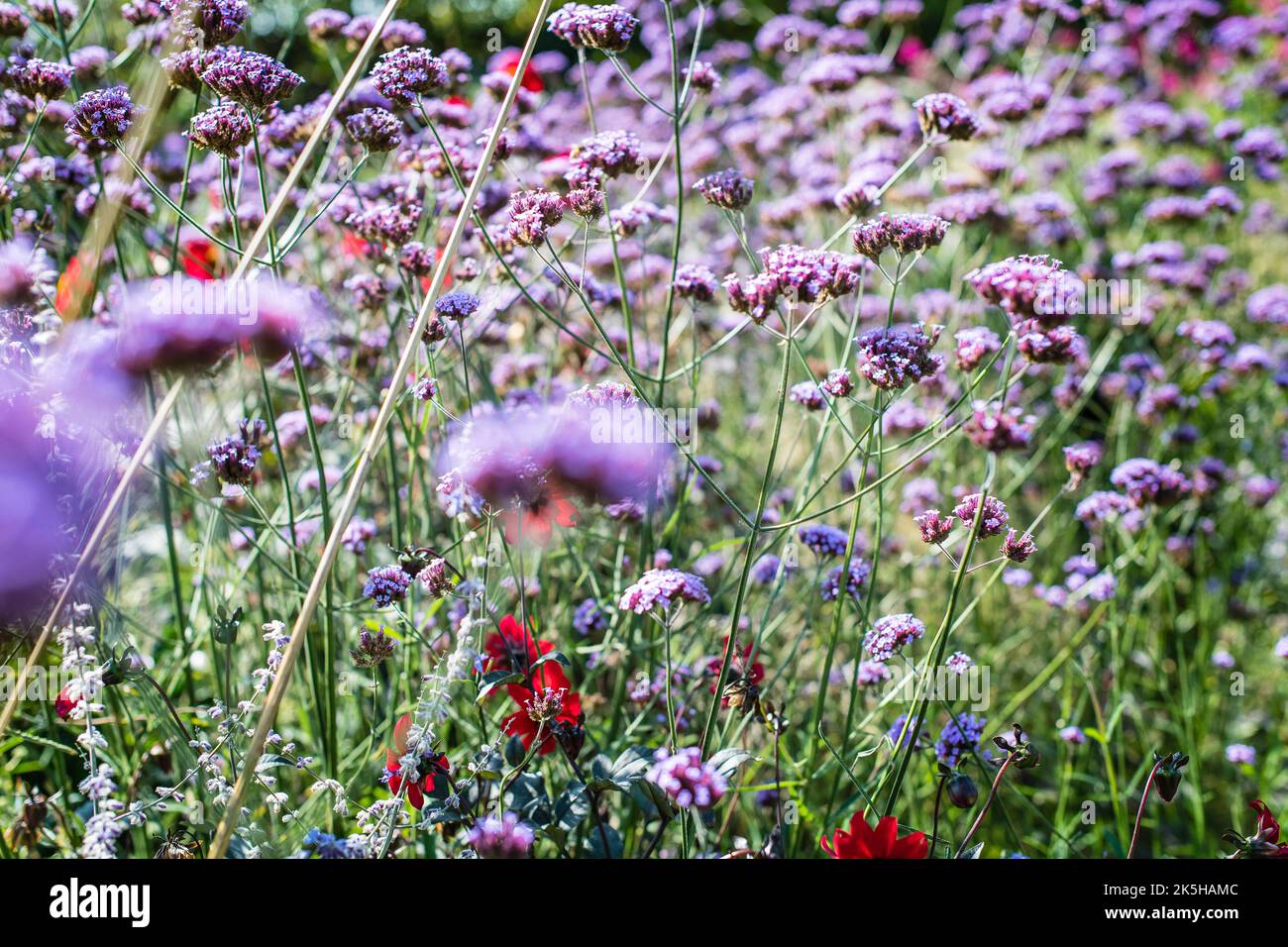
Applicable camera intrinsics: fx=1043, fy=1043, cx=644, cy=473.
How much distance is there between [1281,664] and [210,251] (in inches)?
96.8

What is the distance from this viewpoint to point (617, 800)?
1.46 metres

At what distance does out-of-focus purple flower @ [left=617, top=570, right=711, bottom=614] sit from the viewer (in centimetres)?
105

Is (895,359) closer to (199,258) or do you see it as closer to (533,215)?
(533,215)

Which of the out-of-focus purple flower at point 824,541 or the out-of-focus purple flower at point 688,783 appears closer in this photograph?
the out-of-focus purple flower at point 688,783

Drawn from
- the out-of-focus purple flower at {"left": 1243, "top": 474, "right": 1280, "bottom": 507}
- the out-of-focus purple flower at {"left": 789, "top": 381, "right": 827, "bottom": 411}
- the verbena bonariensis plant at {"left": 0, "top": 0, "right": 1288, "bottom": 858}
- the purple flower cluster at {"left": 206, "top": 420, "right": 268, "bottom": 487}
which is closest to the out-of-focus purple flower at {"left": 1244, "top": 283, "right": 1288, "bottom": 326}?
the verbena bonariensis plant at {"left": 0, "top": 0, "right": 1288, "bottom": 858}

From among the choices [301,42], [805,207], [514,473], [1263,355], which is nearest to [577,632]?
[514,473]

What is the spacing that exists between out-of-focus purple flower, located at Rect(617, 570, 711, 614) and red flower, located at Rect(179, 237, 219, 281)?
1.02 metres

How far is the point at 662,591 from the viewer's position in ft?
3.43

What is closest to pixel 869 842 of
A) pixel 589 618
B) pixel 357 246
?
pixel 589 618

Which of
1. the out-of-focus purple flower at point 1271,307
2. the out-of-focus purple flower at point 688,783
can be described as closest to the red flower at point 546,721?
the out-of-focus purple flower at point 688,783

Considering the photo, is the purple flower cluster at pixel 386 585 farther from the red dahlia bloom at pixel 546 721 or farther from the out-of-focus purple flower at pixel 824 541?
the out-of-focus purple flower at pixel 824 541

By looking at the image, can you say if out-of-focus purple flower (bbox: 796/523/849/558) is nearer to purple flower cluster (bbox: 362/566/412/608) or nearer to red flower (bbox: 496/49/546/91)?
purple flower cluster (bbox: 362/566/412/608)

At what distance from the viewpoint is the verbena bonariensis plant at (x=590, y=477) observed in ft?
3.34

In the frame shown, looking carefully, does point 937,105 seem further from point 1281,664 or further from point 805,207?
point 1281,664
